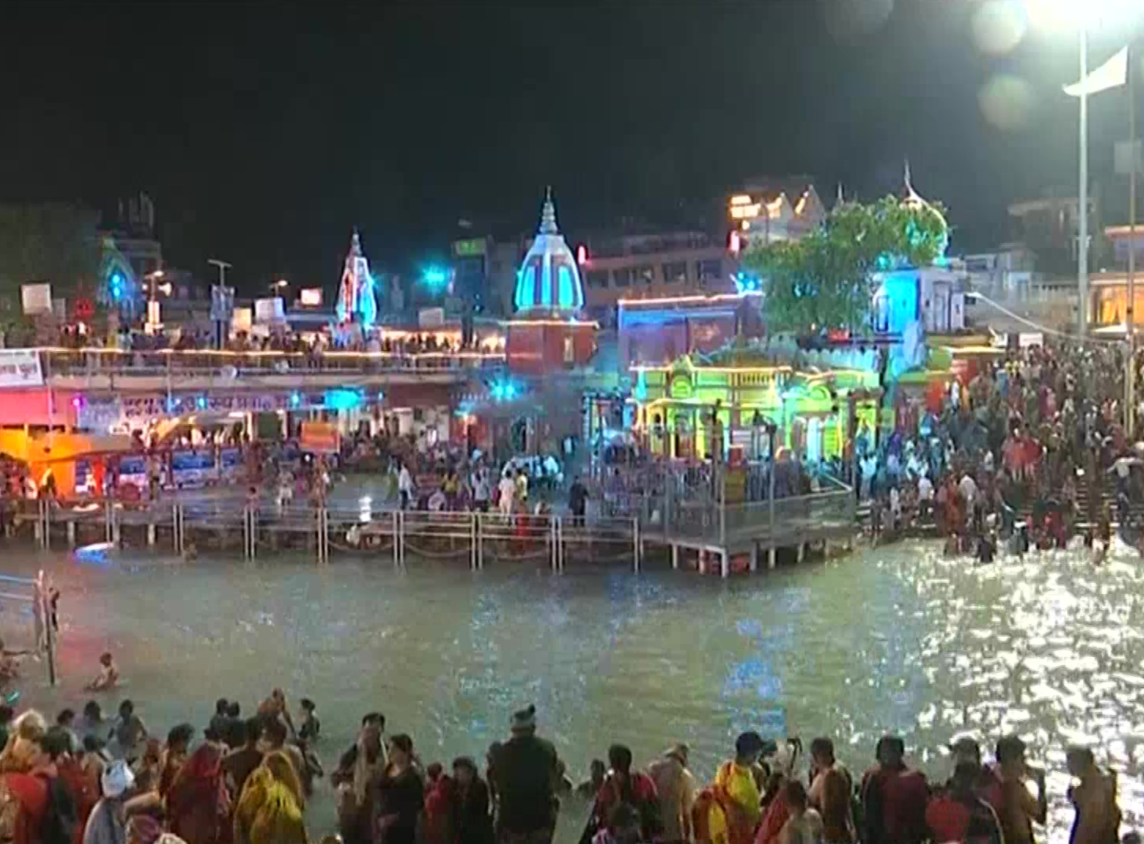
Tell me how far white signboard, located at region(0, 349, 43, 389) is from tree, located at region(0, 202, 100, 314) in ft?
73.1

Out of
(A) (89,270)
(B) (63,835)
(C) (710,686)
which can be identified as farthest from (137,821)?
(A) (89,270)

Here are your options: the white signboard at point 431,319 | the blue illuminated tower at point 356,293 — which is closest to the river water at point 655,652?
the blue illuminated tower at point 356,293

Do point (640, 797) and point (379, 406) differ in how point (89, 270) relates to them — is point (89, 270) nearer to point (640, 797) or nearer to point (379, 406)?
point (379, 406)

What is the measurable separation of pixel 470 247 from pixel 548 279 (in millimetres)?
42177

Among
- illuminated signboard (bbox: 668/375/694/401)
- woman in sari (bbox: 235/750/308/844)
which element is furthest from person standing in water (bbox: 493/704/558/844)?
illuminated signboard (bbox: 668/375/694/401)

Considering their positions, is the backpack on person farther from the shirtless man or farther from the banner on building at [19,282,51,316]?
the banner on building at [19,282,51,316]

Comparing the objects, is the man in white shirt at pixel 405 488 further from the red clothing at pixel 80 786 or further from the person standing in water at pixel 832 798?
the person standing in water at pixel 832 798

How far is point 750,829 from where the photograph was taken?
31.0 ft

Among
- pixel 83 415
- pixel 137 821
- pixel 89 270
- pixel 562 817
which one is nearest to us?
pixel 137 821

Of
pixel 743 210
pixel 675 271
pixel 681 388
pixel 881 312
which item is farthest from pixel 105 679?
pixel 675 271

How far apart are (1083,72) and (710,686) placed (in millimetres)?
22652

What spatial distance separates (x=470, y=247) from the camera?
100438mm

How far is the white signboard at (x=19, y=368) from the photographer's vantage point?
123ft

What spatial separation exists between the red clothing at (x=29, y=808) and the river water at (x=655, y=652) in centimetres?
466
